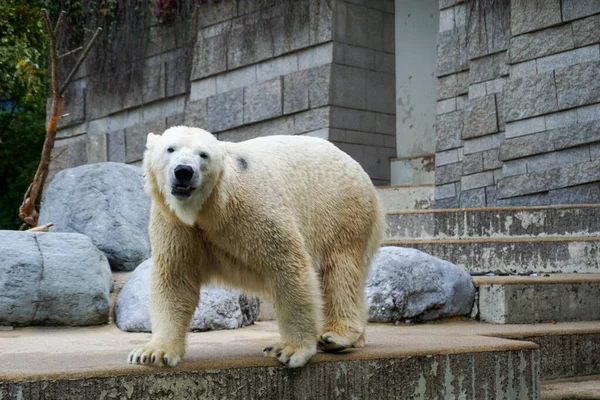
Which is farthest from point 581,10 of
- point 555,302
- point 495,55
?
point 555,302

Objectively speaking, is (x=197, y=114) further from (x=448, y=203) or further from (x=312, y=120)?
(x=448, y=203)

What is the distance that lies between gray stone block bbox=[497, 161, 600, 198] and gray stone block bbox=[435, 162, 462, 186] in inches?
24.0

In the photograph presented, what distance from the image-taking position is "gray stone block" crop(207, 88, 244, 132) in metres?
9.55

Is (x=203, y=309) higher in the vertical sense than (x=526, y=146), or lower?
lower

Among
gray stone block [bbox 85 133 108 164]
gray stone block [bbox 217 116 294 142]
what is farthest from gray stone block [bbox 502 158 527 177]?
gray stone block [bbox 85 133 108 164]

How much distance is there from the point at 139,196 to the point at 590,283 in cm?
349

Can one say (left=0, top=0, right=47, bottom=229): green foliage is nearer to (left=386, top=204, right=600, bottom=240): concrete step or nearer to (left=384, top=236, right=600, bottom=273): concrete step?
(left=386, top=204, right=600, bottom=240): concrete step

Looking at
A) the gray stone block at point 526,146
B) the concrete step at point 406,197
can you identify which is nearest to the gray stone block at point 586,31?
the gray stone block at point 526,146

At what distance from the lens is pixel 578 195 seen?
7020 mm

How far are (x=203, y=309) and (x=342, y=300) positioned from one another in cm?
153

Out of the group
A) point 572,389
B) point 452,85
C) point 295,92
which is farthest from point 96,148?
point 572,389

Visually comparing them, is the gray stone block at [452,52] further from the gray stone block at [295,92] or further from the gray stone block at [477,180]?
the gray stone block at [295,92]

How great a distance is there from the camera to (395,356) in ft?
11.2

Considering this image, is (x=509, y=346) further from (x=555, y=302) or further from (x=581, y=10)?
(x=581, y=10)
